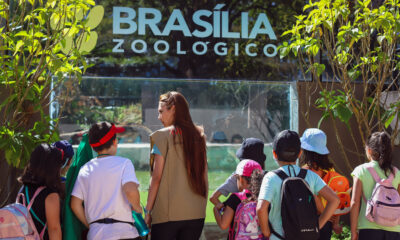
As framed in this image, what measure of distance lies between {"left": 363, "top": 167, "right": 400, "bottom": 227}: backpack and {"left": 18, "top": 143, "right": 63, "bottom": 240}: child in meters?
2.37

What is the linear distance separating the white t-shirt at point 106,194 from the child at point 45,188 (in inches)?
6.6

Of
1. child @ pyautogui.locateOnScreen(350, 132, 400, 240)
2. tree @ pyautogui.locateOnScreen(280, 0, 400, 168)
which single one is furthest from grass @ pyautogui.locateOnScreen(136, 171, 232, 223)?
child @ pyautogui.locateOnScreen(350, 132, 400, 240)

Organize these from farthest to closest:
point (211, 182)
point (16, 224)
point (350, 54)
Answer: point (211, 182) < point (350, 54) < point (16, 224)

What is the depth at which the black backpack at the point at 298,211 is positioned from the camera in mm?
3254

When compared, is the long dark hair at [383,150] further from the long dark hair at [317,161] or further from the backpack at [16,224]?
the backpack at [16,224]

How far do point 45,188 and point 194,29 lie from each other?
3.48 m

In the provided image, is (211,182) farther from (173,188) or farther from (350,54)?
(173,188)

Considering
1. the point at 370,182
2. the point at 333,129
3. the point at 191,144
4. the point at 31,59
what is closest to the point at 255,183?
the point at 191,144

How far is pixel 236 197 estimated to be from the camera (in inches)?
145

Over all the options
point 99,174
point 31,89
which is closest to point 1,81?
point 31,89

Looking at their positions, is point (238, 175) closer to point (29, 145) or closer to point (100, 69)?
point (29, 145)

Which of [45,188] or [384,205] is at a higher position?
[45,188]

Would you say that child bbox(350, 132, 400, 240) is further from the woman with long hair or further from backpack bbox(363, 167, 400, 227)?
the woman with long hair

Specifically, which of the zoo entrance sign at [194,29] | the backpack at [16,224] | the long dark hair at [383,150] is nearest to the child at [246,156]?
the long dark hair at [383,150]
